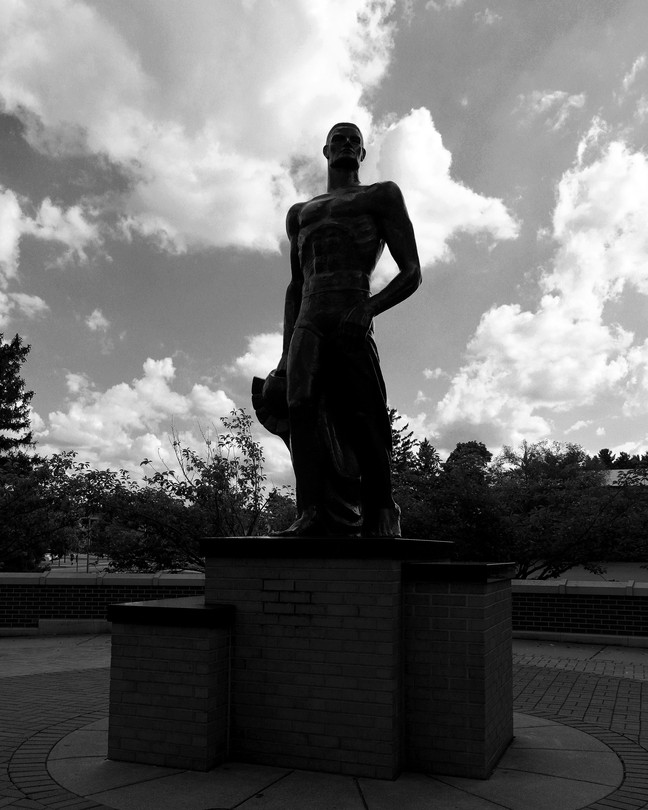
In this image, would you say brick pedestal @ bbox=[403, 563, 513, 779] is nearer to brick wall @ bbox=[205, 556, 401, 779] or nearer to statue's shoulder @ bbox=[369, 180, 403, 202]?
brick wall @ bbox=[205, 556, 401, 779]

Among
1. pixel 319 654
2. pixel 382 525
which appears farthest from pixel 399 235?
pixel 319 654

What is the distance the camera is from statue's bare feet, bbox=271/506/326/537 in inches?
192

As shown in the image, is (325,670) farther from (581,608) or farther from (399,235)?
(581,608)

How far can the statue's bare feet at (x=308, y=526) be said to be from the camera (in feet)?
16.0

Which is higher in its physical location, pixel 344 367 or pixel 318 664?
pixel 344 367

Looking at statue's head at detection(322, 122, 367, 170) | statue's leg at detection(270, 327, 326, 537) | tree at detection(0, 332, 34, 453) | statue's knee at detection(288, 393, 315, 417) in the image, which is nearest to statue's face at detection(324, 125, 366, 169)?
statue's head at detection(322, 122, 367, 170)

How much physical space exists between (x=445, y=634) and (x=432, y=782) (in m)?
0.82

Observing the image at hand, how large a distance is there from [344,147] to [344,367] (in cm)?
174

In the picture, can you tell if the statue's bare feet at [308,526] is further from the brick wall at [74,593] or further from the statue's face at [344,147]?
the brick wall at [74,593]

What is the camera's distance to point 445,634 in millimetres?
4348

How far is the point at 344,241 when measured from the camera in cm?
510

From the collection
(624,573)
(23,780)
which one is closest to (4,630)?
(23,780)

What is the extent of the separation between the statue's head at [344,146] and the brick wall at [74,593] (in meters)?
8.21

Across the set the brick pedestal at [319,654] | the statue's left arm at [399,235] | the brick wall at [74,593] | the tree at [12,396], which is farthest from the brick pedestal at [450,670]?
the tree at [12,396]
